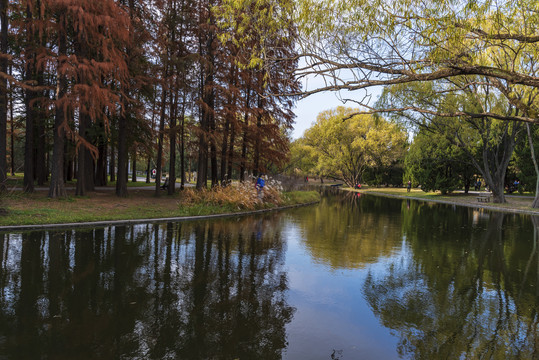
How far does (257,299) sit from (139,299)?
1921 millimetres

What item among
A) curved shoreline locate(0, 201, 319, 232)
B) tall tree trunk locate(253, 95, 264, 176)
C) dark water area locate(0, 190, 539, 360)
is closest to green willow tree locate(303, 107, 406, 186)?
tall tree trunk locate(253, 95, 264, 176)

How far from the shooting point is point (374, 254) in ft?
30.2

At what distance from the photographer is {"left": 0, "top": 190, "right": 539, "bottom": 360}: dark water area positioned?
4.04 metres

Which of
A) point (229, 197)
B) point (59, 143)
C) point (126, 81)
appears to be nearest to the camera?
point (59, 143)

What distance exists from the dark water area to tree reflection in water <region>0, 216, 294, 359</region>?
23mm

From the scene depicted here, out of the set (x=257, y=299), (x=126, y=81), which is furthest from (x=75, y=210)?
(x=257, y=299)

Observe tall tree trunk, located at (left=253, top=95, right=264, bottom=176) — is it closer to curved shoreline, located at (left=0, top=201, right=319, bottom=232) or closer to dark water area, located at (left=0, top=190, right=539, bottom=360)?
curved shoreline, located at (left=0, top=201, right=319, bottom=232)

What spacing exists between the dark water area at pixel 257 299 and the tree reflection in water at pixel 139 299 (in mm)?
23

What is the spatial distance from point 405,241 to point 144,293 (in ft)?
29.4

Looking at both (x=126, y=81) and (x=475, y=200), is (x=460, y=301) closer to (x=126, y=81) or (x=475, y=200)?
(x=126, y=81)

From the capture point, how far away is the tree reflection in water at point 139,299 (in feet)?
12.9

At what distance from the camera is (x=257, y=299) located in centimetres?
559

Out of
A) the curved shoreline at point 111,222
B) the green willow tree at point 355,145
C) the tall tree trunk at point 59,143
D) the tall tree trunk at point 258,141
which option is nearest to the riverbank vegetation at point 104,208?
the curved shoreline at point 111,222

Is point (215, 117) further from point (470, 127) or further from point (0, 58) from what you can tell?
point (470, 127)
